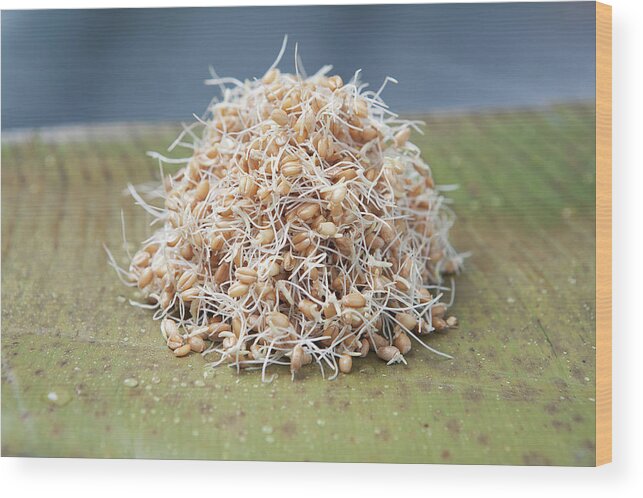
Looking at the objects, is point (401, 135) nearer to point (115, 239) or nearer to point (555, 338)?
point (555, 338)

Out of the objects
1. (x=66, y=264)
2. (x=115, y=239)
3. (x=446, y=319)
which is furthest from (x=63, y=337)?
(x=446, y=319)

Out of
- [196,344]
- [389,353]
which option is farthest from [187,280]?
[389,353]

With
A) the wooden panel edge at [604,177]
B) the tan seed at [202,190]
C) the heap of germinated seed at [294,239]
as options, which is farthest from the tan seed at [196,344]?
the wooden panel edge at [604,177]

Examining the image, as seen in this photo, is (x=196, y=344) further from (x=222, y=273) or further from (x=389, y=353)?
(x=389, y=353)

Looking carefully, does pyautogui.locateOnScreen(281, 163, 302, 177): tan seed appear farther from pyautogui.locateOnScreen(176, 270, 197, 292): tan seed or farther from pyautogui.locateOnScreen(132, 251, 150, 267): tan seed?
pyautogui.locateOnScreen(132, 251, 150, 267): tan seed

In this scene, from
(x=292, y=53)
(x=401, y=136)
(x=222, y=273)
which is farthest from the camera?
(x=292, y=53)
